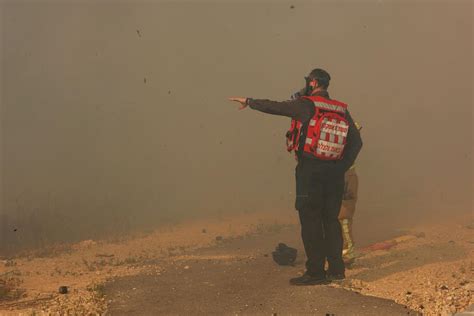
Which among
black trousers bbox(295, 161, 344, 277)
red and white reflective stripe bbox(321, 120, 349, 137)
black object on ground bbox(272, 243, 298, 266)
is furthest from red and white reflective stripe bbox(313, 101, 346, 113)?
black object on ground bbox(272, 243, 298, 266)

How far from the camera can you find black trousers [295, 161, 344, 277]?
4.93m

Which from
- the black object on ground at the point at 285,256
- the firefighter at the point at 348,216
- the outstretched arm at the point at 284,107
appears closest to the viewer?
the outstretched arm at the point at 284,107

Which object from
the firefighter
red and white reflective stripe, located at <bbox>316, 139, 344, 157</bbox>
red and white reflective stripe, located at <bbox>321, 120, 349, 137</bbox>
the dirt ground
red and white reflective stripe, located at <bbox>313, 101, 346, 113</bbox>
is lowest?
the dirt ground

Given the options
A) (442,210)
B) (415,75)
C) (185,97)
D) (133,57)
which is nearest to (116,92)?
(133,57)

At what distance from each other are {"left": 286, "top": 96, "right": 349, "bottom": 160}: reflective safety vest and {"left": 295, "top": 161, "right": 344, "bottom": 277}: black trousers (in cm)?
16

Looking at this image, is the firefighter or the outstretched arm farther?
the firefighter

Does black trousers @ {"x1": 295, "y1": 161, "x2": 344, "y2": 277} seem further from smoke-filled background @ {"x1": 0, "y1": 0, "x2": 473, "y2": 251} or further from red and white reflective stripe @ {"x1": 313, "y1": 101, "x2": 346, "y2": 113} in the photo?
smoke-filled background @ {"x1": 0, "y1": 0, "x2": 473, "y2": 251}

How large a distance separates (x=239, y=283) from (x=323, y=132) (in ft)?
6.46

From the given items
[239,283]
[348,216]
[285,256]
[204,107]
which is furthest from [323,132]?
[204,107]

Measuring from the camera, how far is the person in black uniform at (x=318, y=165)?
4855 millimetres

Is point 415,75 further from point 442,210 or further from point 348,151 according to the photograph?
point 348,151

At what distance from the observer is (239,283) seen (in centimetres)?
543

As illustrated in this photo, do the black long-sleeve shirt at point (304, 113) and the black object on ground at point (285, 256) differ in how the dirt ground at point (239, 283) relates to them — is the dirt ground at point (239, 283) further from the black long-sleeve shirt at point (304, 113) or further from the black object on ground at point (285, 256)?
the black long-sleeve shirt at point (304, 113)

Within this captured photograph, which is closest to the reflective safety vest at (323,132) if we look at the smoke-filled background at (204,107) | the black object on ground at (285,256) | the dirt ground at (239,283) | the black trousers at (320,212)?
the black trousers at (320,212)
